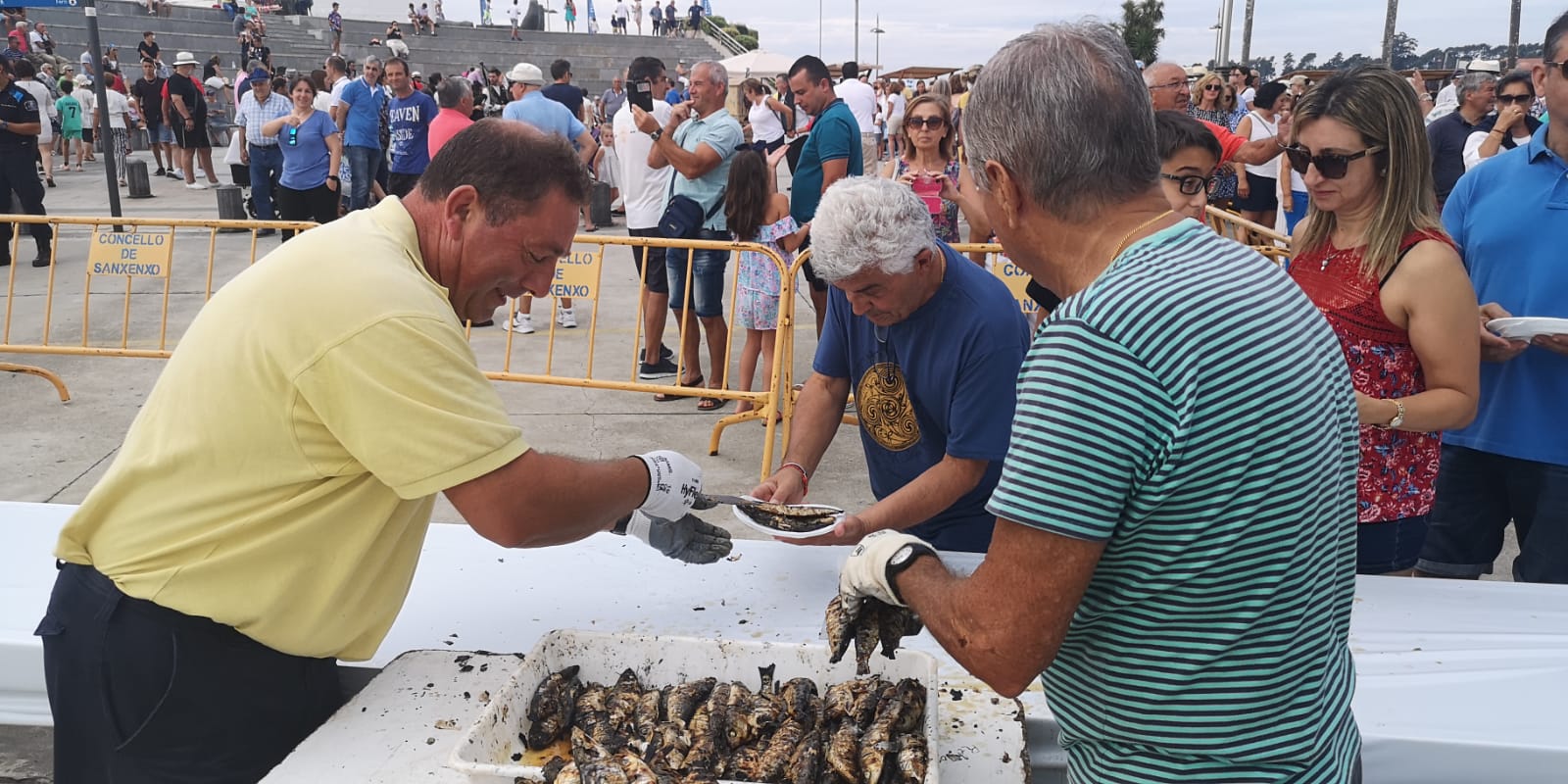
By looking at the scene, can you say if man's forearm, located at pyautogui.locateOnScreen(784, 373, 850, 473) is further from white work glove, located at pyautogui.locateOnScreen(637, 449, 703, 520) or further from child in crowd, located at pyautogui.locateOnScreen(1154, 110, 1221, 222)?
child in crowd, located at pyautogui.locateOnScreen(1154, 110, 1221, 222)

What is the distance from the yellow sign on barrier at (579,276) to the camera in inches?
254

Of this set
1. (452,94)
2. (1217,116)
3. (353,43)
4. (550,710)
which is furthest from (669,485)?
(353,43)

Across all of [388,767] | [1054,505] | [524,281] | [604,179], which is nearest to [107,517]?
[388,767]

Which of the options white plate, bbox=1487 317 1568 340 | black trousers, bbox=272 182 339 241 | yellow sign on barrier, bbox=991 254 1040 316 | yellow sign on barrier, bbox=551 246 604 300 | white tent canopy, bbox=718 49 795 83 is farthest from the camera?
white tent canopy, bbox=718 49 795 83

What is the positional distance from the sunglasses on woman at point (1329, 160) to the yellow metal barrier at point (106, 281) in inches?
233

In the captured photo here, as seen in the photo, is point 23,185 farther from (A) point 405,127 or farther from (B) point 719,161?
(B) point 719,161

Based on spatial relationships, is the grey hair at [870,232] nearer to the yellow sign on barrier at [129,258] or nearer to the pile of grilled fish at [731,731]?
the pile of grilled fish at [731,731]

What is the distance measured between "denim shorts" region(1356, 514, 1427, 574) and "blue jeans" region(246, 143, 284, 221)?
11.8m

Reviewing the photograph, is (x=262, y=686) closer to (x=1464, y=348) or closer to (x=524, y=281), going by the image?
(x=524, y=281)

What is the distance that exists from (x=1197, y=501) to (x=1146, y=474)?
91 millimetres

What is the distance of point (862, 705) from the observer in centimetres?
216

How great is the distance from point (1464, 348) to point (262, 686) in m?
2.99

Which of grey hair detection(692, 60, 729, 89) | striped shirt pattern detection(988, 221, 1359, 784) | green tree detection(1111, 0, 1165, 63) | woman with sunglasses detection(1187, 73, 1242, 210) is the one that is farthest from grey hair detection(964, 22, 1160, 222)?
green tree detection(1111, 0, 1165, 63)

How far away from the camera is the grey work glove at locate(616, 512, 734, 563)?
2.70 meters
